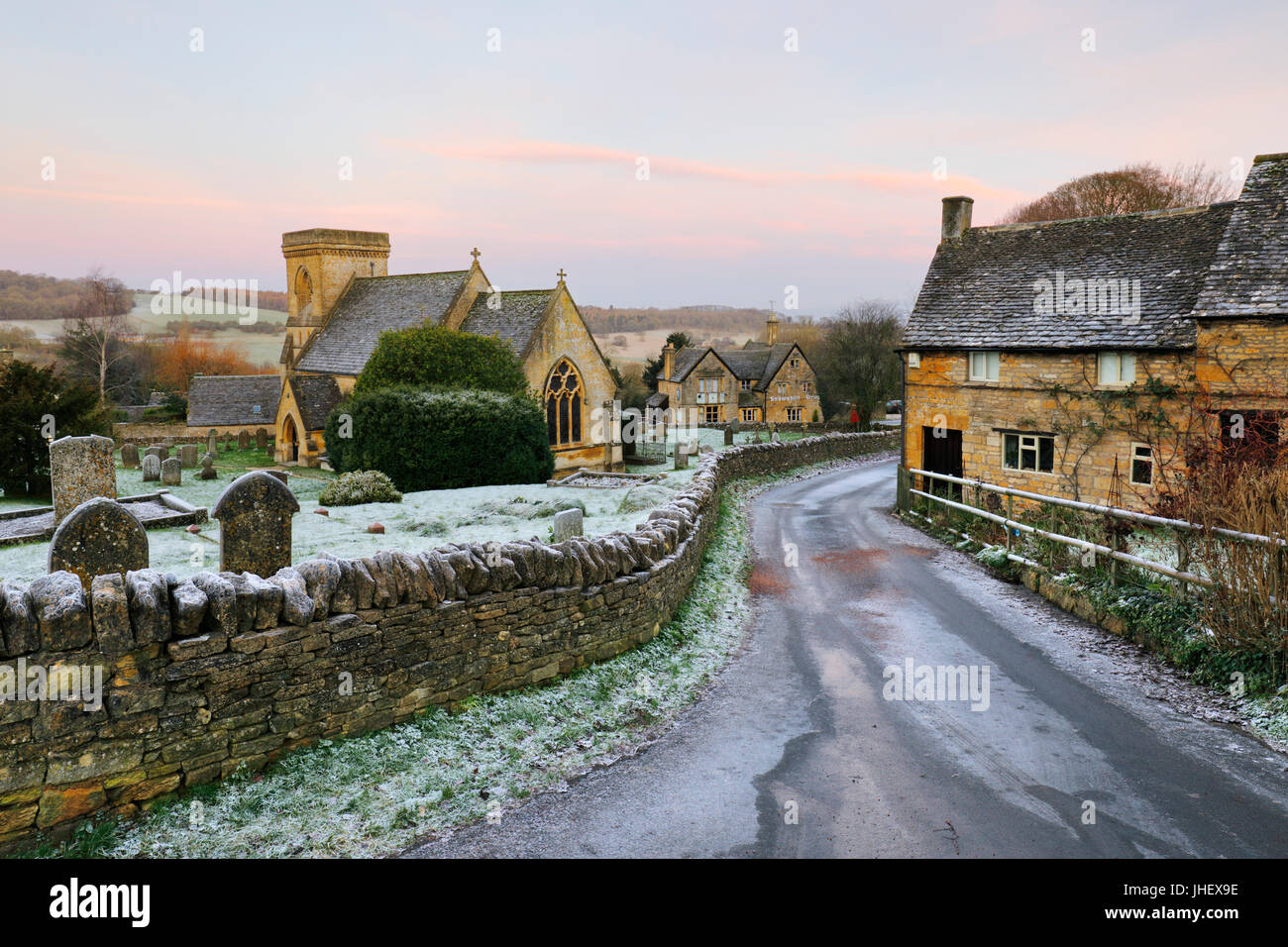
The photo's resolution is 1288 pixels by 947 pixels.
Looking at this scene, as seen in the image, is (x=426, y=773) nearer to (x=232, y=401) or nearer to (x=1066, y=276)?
(x=1066, y=276)

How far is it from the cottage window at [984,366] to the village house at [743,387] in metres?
54.6

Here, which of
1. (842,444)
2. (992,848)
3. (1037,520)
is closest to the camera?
(992,848)

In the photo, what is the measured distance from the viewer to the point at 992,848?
5.95m

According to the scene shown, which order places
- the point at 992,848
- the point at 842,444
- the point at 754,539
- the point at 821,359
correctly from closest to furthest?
the point at 992,848 < the point at 754,539 < the point at 842,444 < the point at 821,359

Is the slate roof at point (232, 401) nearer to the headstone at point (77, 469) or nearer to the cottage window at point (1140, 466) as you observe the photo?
the headstone at point (77, 469)

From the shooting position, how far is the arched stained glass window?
40.5 meters

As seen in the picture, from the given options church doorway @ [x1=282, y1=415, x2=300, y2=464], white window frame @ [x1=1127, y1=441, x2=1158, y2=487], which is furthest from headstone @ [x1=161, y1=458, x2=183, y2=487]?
white window frame @ [x1=1127, y1=441, x2=1158, y2=487]

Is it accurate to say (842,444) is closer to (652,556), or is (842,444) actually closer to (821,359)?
(652,556)

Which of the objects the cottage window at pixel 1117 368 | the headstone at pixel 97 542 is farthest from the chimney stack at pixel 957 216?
the headstone at pixel 97 542

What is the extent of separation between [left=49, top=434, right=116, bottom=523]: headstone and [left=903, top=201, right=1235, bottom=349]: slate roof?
2007 cm

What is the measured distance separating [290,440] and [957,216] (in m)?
30.8

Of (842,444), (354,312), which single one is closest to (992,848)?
(842,444)
